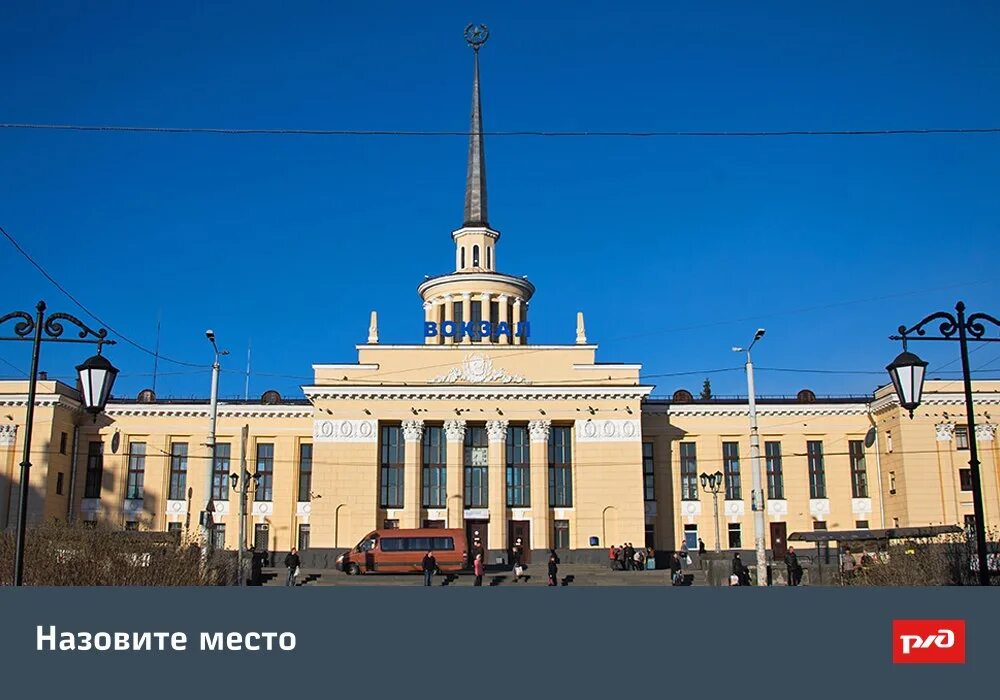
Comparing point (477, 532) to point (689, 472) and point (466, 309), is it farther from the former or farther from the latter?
point (466, 309)

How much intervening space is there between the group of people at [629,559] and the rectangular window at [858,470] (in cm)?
1614

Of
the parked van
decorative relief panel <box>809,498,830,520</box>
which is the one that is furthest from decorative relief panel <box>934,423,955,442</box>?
the parked van

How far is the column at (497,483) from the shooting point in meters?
53.7

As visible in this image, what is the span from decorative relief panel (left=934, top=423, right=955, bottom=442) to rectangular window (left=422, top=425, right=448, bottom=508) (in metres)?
27.6

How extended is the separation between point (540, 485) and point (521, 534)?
3059mm

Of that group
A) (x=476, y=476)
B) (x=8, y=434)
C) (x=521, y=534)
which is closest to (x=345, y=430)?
(x=476, y=476)

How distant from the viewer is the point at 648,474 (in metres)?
59.4

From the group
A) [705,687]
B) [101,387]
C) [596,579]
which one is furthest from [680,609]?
[596,579]

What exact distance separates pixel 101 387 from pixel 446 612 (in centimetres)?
776

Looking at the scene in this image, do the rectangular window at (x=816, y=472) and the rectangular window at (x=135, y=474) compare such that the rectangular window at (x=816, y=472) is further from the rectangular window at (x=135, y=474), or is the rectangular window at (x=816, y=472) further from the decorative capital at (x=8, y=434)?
the decorative capital at (x=8, y=434)

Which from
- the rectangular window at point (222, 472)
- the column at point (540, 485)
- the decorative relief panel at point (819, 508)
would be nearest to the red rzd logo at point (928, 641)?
the column at point (540, 485)

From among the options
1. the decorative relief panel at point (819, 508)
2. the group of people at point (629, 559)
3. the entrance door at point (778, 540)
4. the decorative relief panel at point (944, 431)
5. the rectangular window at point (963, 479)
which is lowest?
the group of people at point (629, 559)

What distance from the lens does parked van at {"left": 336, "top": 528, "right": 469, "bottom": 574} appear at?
4409 centimetres

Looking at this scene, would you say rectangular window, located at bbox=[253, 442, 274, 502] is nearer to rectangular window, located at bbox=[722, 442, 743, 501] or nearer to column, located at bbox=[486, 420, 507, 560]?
column, located at bbox=[486, 420, 507, 560]
